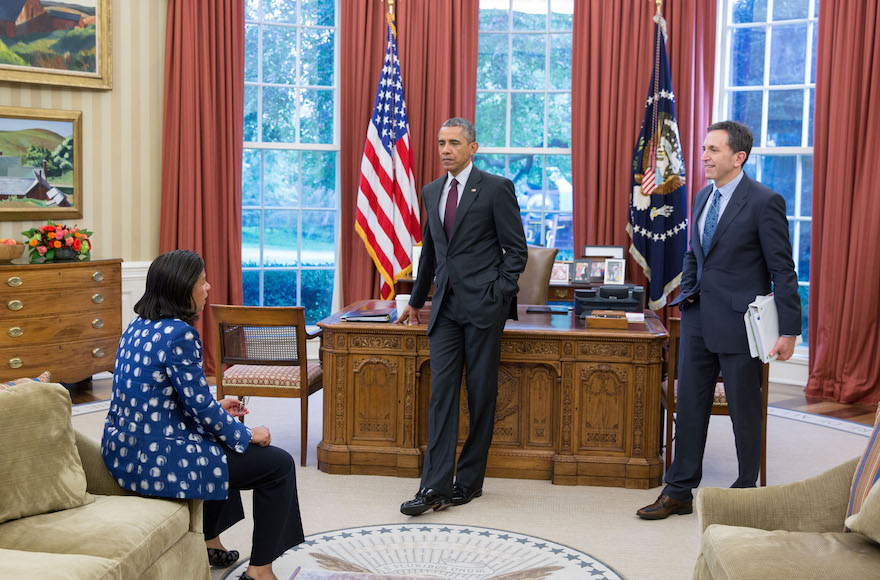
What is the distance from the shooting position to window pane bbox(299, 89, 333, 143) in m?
7.76

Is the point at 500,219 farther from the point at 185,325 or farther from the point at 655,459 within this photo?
the point at 185,325

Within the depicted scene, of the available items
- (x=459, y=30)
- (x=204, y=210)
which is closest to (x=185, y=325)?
(x=204, y=210)

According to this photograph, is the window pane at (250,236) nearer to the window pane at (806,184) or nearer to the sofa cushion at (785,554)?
the window pane at (806,184)

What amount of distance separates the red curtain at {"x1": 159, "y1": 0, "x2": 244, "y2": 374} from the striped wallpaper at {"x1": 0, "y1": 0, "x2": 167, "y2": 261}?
0.47 feet

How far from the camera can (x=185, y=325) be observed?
282 cm

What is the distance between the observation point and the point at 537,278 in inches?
237

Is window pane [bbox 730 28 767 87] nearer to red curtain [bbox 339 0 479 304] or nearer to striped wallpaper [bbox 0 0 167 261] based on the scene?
red curtain [bbox 339 0 479 304]

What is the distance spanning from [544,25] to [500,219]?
161 inches

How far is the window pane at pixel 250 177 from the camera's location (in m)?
7.70

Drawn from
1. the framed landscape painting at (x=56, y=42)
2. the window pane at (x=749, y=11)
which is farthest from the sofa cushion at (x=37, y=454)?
the window pane at (x=749, y=11)

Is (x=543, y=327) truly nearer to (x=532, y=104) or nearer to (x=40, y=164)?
(x=532, y=104)

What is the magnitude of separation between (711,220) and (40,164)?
502 centimetres

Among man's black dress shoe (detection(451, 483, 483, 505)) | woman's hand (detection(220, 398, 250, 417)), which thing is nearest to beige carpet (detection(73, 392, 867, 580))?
man's black dress shoe (detection(451, 483, 483, 505))

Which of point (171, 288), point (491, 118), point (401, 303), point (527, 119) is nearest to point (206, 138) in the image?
point (491, 118)
